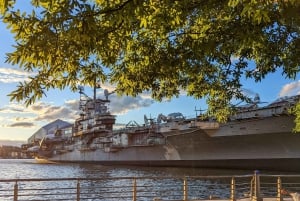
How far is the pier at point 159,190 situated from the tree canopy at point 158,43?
394 cm

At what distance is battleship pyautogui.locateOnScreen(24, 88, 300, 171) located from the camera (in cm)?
5109

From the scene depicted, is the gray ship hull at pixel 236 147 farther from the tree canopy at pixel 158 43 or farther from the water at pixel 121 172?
the tree canopy at pixel 158 43

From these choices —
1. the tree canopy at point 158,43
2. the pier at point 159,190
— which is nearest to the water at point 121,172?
the pier at point 159,190

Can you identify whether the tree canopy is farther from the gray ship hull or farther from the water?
the water

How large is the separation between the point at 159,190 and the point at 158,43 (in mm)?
9847

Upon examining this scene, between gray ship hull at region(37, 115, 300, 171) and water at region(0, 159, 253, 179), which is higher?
gray ship hull at region(37, 115, 300, 171)

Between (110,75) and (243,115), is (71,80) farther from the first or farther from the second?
(243,115)

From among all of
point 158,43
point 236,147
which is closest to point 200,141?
point 236,147

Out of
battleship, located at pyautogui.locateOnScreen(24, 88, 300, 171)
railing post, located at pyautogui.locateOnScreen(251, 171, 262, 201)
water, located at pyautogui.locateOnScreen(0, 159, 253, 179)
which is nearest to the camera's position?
railing post, located at pyautogui.locateOnScreen(251, 171, 262, 201)

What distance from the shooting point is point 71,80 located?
584 centimetres

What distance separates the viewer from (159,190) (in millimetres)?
16078

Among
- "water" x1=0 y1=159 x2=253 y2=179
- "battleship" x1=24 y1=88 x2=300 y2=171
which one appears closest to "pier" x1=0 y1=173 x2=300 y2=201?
"battleship" x1=24 y1=88 x2=300 y2=171

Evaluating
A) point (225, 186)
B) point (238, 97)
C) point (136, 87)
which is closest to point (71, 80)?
point (136, 87)

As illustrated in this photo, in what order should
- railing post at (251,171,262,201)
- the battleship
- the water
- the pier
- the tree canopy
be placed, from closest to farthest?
1. the tree canopy
2. the pier
3. railing post at (251,171,262,201)
4. the battleship
5. the water
